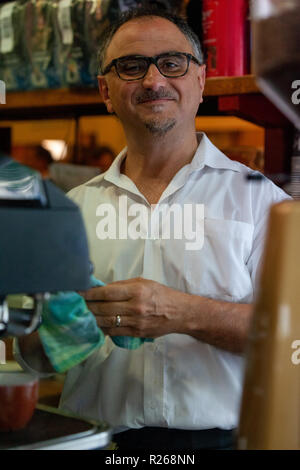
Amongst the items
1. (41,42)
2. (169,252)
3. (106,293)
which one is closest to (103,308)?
(106,293)

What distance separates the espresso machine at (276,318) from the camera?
733mm

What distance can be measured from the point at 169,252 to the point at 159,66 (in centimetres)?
39

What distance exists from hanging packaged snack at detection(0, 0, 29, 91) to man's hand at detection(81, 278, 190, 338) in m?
1.07

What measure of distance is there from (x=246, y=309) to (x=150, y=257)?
0.22 meters

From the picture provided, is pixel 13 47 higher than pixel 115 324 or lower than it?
higher

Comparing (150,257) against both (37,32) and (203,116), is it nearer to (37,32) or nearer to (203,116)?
(203,116)

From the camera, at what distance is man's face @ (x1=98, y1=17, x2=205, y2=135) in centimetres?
149

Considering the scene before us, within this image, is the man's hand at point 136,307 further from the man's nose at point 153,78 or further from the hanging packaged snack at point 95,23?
the hanging packaged snack at point 95,23

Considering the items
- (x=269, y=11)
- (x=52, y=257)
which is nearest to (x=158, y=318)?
(x=52, y=257)

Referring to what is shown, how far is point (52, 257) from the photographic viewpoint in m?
0.87

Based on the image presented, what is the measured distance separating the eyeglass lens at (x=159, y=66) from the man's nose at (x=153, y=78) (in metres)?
0.01

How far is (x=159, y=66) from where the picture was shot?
1.50 meters

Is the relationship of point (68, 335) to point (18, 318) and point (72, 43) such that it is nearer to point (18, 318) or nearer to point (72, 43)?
point (18, 318)

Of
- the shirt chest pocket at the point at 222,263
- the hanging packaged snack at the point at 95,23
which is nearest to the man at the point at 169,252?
the shirt chest pocket at the point at 222,263
